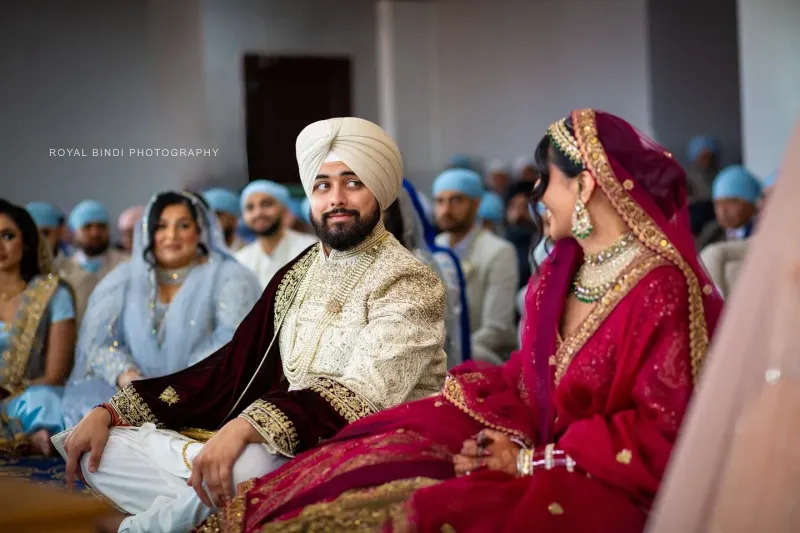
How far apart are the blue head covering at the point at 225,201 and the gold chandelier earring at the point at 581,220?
442 cm

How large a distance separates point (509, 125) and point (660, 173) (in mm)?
8250

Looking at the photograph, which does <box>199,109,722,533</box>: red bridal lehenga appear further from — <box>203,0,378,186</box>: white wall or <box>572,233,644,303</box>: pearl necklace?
<box>203,0,378,186</box>: white wall

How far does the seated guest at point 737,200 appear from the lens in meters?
6.46

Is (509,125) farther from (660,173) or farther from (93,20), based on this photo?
(660,173)

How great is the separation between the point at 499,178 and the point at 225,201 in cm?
370

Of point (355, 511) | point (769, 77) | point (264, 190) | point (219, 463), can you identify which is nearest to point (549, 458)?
point (355, 511)

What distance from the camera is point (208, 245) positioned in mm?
4480

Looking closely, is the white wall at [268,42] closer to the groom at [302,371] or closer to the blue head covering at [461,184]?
the blue head covering at [461,184]

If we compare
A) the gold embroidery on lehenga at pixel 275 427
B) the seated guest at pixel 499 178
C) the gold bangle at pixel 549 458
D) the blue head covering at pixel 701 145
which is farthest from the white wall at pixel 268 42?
the gold bangle at pixel 549 458

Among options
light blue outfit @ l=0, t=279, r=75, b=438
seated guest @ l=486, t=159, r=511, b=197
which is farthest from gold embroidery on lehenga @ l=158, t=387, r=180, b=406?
seated guest @ l=486, t=159, r=511, b=197

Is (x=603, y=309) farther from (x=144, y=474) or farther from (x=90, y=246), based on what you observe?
(x=90, y=246)

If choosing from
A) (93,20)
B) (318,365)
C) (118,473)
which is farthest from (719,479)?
(93,20)

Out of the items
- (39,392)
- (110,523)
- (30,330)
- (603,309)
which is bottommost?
(39,392)

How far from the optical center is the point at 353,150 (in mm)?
2900
